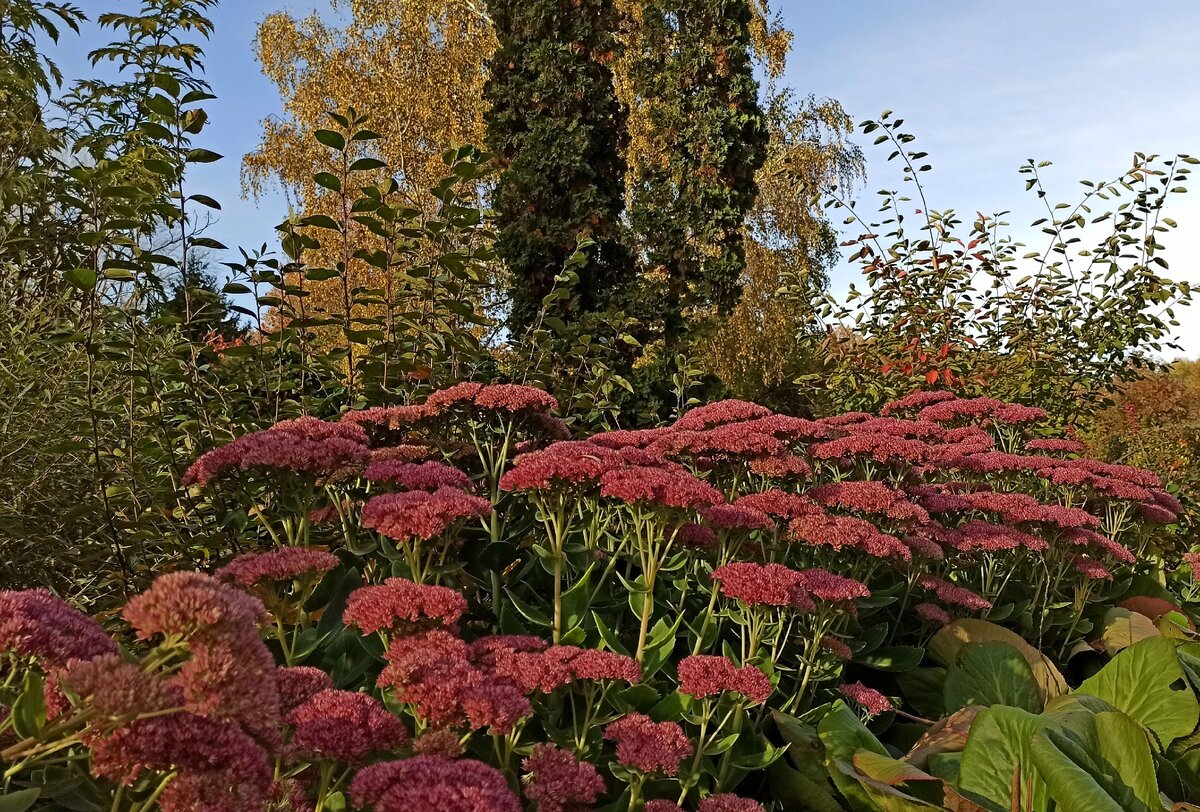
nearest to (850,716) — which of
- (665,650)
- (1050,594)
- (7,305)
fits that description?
(665,650)

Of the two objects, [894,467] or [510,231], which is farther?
[510,231]

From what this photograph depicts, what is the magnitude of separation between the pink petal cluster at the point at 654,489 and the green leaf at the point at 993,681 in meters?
1.01

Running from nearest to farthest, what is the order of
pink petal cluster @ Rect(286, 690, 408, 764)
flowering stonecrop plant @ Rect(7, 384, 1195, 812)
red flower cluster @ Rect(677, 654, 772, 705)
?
flowering stonecrop plant @ Rect(7, 384, 1195, 812)
pink petal cluster @ Rect(286, 690, 408, 764)
red flower cluster @ Rect(677, 654, 772, 705)

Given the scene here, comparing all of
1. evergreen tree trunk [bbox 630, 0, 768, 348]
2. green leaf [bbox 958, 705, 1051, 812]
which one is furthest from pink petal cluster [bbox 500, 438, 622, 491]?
evergreen tree trunk [bbox 630, 0, 768, 348]

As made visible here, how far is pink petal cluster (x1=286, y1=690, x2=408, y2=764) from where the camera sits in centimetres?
104

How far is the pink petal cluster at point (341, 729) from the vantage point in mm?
1035

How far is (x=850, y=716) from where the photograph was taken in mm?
1932

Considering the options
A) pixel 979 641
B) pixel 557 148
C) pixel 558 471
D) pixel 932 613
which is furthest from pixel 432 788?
pixel 557 148

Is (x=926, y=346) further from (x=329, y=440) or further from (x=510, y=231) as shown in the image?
(x=510, y=231)

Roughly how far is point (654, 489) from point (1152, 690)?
56.9 inches

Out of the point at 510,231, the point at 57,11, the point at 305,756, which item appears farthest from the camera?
the point at 510,231

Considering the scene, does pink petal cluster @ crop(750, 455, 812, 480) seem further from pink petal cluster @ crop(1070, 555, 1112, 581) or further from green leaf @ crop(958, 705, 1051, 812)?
pink petal cluster @ crop(1070, 555, 1112, 581)

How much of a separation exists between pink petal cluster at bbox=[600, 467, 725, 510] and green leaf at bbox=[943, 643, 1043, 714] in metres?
1.01

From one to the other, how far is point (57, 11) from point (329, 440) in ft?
11.1
